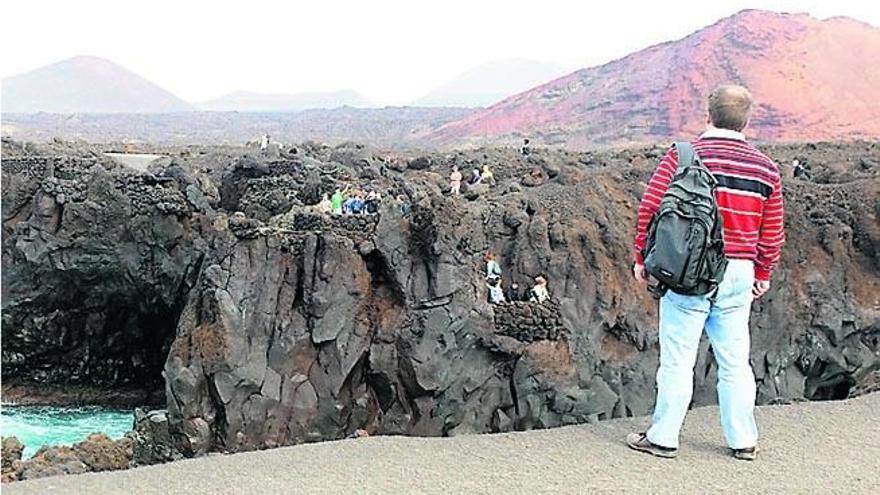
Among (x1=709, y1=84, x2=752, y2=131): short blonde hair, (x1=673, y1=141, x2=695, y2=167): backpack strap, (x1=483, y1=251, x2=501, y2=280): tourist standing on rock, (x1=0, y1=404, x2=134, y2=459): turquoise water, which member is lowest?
(x1=0, y1=404, x2=134, y2=459): turquoise water

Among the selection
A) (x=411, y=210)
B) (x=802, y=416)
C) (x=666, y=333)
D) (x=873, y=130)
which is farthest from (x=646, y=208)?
(x=873, y=130)

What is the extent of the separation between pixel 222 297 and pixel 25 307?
44.8ft

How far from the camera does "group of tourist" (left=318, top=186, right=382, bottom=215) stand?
2063cm

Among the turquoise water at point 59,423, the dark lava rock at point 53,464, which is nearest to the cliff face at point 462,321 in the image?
the dark lava rock at point 53,464

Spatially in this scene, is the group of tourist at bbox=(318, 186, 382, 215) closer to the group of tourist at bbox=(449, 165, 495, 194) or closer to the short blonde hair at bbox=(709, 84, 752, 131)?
the group of tourist at bbox=(449, 165, 495, 194)

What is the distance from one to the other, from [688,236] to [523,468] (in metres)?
1.67

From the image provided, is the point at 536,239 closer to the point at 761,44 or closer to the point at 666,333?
the point at 666,333

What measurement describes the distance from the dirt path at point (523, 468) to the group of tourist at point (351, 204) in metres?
14.1

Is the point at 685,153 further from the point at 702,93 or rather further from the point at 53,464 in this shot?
the point at 702,93

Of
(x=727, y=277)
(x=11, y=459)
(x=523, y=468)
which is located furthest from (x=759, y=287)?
(x=11, y=459)

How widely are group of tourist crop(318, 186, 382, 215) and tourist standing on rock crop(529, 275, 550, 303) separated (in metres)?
3.66

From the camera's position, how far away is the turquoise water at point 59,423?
26203 mm

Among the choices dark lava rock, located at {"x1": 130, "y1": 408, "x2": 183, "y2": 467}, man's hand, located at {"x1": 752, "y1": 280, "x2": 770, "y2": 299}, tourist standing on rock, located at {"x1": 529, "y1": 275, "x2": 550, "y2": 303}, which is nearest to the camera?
man's hand, located at {"x1": 752, "y1": 280, "x2": 770, "y2": 299}

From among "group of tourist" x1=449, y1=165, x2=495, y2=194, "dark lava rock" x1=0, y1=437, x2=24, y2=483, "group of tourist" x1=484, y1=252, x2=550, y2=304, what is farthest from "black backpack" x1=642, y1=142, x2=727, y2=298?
"group of tourist" x1=449, y1=165, x2=495, y2=194
